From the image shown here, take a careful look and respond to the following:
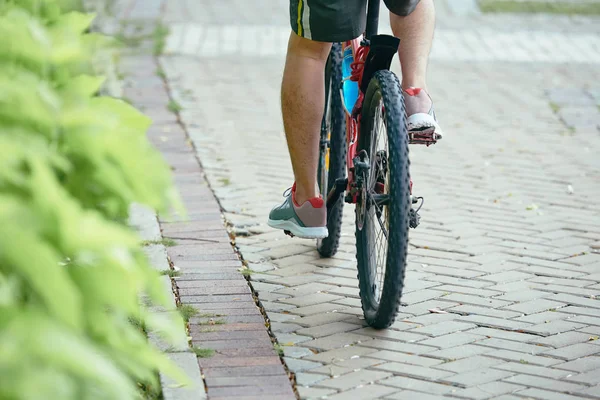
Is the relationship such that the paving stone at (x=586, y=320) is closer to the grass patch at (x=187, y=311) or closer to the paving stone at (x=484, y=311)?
the paving stone at (x=484, y=311)

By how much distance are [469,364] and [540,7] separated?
790cm

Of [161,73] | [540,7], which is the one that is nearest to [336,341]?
[161,73]

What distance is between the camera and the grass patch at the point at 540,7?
10336 mm

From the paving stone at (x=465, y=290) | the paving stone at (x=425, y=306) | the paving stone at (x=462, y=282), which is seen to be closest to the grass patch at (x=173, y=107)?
the paving stone at (x=462, y=282)

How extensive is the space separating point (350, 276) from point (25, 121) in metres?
2.34

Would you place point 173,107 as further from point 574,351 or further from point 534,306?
point 574,351

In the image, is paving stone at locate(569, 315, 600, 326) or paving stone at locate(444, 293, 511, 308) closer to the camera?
paving stone at locate(569, 315, 600, 326)

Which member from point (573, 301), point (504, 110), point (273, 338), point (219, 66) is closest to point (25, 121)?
point (273, 338)

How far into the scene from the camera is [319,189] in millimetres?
4062

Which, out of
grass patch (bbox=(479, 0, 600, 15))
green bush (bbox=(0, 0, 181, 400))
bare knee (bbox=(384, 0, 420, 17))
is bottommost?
grass patch (bbox=(479, 0, 600, 15))

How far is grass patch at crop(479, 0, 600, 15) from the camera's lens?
33.9 ft

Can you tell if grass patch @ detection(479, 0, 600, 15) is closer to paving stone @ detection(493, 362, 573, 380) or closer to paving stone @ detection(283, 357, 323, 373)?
paving stone @ detection(493, 362, 573, 380)

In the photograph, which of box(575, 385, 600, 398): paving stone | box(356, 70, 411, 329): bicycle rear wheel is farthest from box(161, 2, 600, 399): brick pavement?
box(356, 70, 411, 329): bicycle rear wheel

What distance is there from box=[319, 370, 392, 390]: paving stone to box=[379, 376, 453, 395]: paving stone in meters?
0.03
